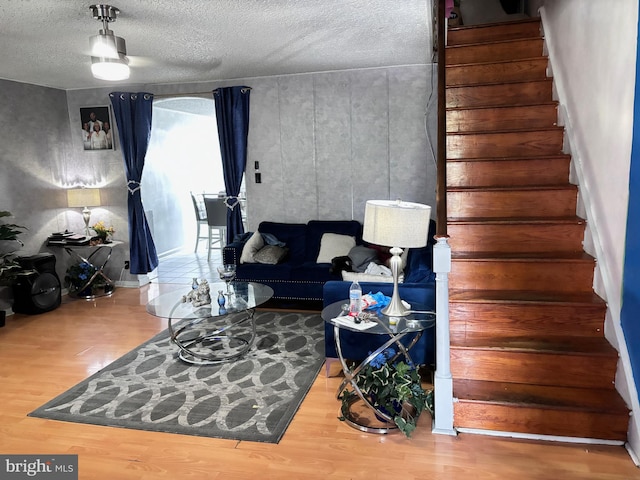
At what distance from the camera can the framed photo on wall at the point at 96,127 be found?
6219 mm

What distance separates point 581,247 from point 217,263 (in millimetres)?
5508

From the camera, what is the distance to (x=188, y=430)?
111 inches

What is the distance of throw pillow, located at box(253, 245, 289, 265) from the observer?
205 inches

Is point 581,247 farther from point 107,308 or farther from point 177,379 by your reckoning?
point 107,308

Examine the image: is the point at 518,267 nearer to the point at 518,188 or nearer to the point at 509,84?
the point at 518,188

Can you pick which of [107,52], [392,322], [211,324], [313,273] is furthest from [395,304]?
[107,52]

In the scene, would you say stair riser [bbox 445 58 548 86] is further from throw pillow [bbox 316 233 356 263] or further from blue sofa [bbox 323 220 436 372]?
throw pillow [bbox 316 233 356 263]

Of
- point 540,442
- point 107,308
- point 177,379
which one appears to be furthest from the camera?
point 107,308

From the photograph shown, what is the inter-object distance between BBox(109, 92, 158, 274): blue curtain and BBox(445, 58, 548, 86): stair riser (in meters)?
3.75

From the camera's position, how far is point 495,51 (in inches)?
165

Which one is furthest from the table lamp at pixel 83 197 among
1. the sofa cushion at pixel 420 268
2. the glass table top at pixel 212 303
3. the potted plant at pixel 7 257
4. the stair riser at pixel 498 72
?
the stair riser at pixel 498 72

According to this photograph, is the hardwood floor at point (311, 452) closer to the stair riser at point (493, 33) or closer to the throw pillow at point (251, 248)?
the throw pillow at point (251, 248)

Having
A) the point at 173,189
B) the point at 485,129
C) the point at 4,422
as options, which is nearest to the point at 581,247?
the point at 485,129
